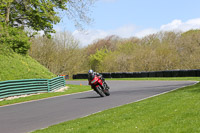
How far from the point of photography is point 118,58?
244 feet

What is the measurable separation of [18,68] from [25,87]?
20.2 feet

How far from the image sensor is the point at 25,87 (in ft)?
72.9

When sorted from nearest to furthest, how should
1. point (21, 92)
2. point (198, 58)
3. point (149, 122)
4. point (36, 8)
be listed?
point (149, 122)
point (21, 92)
point (36, 8)
point (198, 58)

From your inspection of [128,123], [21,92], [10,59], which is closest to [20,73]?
Result: [10,59]

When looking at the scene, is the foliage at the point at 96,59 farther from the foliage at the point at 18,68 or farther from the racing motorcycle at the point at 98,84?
the racing motorcycle at the point at 98,84

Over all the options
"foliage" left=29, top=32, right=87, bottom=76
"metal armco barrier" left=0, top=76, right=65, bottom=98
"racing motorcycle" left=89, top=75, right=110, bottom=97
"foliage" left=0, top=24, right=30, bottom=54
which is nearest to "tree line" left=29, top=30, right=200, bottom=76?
"foliage" left=29, top=32, right=87, bottom=76

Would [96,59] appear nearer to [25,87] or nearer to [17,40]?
[17,40]

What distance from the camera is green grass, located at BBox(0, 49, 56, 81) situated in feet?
86.0

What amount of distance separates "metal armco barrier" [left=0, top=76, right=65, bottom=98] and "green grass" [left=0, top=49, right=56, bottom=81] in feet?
9.41

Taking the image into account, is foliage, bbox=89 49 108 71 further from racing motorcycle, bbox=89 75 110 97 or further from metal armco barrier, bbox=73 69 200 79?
racing motorcycle, bbox=89 75 110 97

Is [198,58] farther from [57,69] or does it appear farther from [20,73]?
[20,73]

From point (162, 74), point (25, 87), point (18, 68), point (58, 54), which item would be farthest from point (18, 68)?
point (58, 54)

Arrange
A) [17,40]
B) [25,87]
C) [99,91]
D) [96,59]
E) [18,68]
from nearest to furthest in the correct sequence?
[99,91], [25,87], [18,68], [17,40], [96,59]

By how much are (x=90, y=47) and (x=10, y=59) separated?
89.7 m
